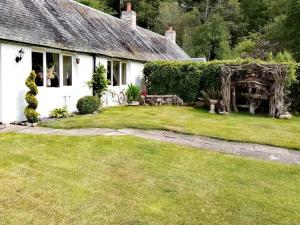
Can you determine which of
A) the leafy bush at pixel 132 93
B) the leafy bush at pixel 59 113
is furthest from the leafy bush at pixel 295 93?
the leafy bush at pixel 59 113

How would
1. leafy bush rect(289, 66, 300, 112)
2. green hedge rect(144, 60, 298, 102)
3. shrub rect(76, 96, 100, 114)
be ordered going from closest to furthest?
shrub rect(76, 96, 100, 114) < leafy bush rect(289, 66, 300, 112) < green hedge rect(144, 60, 298, 102)

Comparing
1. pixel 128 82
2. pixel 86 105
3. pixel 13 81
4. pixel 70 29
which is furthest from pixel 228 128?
pixel 128 82

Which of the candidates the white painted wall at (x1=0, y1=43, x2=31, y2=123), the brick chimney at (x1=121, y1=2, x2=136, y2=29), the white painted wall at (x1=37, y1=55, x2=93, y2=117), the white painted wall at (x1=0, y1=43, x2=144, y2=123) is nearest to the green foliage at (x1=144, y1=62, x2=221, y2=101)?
the white painted wall at (x1=0, y1=43, x2=144, y2=123)

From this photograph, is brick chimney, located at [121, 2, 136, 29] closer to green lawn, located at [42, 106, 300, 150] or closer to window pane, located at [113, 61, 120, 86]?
window pane, located at [113, 61, 120, 86]

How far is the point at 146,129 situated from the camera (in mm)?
10117

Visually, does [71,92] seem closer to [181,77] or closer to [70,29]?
[70,29]

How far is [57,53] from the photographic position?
→ 1288cm

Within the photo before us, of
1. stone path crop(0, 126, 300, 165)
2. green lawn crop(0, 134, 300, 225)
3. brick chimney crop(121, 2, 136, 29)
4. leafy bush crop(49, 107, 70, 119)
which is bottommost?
green lawn crop(0, 134, 300, 225)

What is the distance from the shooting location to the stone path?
7.89 metres

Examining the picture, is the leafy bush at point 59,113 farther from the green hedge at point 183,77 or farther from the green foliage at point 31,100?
the green hedge at point 183,77

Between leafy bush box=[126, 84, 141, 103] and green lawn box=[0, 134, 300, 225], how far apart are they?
10.8 m

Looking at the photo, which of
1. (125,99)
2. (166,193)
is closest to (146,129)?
(166,193)

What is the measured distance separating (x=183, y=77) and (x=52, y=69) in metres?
7.82

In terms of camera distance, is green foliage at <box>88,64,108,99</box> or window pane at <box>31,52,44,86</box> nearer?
window pane at <box>31,52,44,86</box>
